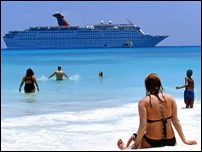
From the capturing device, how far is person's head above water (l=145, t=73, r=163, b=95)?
2.99m

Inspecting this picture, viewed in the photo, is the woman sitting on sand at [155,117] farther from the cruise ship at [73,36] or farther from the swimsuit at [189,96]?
the cruise ship at [73,36]

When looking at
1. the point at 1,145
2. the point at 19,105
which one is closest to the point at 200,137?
the point at 1,145

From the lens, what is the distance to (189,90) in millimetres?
8344

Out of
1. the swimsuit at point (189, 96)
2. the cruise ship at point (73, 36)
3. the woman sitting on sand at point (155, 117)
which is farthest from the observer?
the cruise ship at point (73, 36)

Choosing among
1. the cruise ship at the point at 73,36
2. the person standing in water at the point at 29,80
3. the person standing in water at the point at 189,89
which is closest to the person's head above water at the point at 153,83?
the person standing in water at the point at 189,89

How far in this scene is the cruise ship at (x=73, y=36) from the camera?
350 feet

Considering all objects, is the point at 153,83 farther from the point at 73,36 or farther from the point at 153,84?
the point at 73,36

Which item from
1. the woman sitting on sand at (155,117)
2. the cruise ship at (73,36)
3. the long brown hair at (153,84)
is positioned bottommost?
the woman sitting on sand at (155,117)

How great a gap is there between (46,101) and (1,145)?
564cm

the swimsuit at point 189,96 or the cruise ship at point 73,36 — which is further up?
the cruise ship at point 73,36

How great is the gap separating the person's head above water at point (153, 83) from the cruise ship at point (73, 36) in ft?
341

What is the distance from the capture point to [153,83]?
3012mm

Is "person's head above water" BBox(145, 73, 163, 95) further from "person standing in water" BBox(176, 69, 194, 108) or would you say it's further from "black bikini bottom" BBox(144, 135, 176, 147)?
"person standing in water" BBox(176, 69, 194, 108)

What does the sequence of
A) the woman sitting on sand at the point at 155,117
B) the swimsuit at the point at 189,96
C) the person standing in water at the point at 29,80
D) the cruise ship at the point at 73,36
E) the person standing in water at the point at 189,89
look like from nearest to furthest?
1. the woman sitting on sand at the point at 155,117
2. the person standing in water at the point at 189,89
3. the swimsuit at the point at 189,96
4. the person standing in water at the point at 29,80
5. the cruise ship at the point at 73,36
